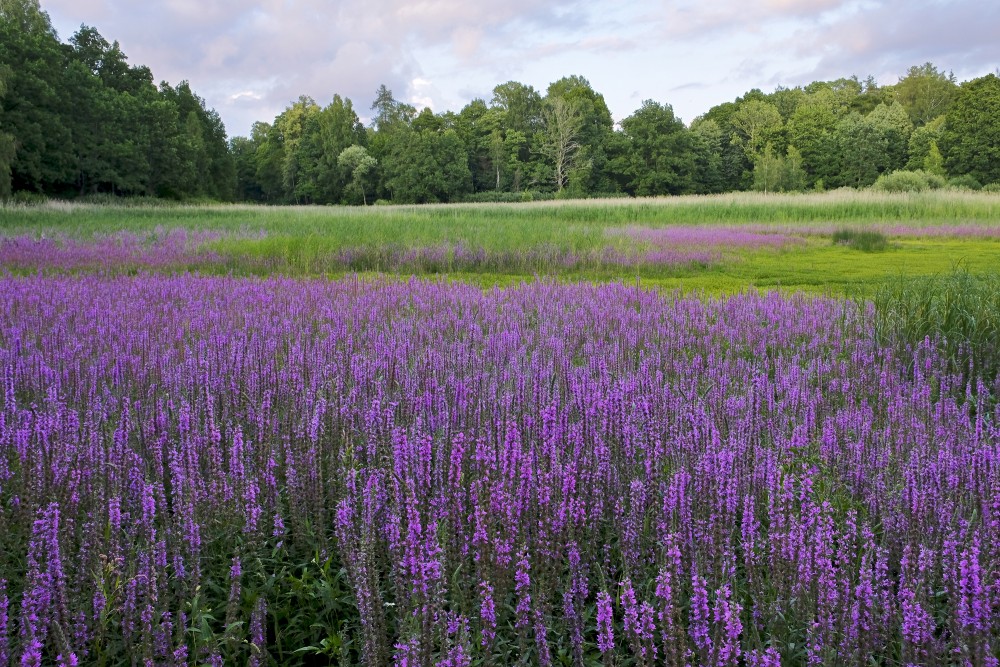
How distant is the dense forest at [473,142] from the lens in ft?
151

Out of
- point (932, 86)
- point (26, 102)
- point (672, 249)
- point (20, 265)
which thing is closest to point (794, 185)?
point (932, 86)

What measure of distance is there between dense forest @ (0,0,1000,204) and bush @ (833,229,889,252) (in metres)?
31.3

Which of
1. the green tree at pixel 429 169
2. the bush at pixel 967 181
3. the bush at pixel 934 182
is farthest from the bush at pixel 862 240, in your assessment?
the green tree at pixel 429 169

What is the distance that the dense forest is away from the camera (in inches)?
1808

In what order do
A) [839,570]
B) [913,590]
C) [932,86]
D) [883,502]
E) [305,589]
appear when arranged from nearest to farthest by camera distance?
[913,590]
[839,570]
[305,589]
[883,502]
[932,86]

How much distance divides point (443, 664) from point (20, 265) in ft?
42.7

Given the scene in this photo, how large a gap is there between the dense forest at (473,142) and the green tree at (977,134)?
12 centimetres

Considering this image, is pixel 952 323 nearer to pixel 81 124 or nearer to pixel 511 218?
pixel 511 218

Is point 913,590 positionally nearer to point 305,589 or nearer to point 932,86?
point 305,589

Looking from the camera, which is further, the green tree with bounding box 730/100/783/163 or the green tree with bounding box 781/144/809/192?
the green tree with bounding box 730/100/783/163

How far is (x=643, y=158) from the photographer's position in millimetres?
71438

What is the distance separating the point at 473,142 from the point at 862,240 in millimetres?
63919

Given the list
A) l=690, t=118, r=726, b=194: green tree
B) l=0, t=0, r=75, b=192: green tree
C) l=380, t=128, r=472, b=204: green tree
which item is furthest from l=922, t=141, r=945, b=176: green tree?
l=0, t=0, r=75, b=192: green tree

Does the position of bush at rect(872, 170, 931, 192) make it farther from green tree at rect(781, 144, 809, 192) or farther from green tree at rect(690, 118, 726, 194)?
green tree at rect(690, 118, 726, 194)
